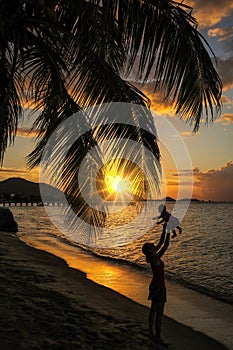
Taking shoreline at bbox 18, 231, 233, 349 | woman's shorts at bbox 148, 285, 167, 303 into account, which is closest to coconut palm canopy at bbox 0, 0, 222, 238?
woman's shorts at bbox 148, 285, 167, 303

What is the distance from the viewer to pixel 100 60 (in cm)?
575

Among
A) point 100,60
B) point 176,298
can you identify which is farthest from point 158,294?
point 176,298

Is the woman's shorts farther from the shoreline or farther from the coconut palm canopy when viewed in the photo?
the shoreline

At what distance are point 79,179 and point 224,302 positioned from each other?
304 inches

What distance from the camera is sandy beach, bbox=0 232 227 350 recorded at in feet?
17.6

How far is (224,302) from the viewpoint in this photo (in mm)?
11797

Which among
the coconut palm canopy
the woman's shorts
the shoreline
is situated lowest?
the shoreline

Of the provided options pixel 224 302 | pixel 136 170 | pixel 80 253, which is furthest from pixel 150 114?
pixel 80 253

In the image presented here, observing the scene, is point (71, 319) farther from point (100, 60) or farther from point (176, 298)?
point (176, 298)

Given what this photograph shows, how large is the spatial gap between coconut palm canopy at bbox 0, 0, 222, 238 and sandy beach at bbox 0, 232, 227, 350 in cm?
198

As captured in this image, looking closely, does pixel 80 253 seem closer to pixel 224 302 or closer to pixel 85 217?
pixel 224 302

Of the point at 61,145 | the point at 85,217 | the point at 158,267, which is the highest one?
the point at 61,145

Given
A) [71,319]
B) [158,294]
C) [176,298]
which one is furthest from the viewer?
[176,298]

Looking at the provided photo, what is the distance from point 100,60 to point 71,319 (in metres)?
4.44
